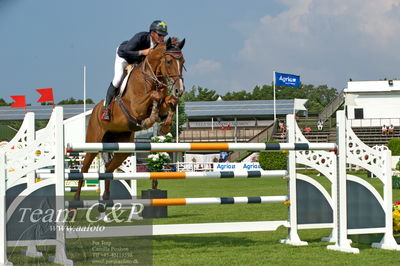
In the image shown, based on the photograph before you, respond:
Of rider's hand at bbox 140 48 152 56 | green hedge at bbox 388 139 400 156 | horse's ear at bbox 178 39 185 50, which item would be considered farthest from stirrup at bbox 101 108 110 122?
green hedge at bbox 388 139 400 156

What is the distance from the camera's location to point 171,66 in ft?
21.6

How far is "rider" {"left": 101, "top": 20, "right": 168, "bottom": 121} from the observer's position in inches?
284

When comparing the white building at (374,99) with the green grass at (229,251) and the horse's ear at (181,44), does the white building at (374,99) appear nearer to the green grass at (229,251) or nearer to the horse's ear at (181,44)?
the green grass at (229,251)

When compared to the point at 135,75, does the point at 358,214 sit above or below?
below

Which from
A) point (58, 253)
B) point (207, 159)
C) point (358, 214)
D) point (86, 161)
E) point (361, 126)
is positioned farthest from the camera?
point (361, 126)

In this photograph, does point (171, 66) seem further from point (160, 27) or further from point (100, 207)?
point (100, 207)

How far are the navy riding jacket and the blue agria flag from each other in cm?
2951

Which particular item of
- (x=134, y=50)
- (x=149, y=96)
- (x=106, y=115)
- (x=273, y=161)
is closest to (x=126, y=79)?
(x=134, y=50)

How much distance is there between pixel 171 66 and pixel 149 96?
0.51m

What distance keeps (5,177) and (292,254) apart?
8.44ft

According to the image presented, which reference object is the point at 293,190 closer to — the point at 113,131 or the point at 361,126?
the point at 113,131

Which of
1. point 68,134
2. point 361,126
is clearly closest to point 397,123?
point 361,126

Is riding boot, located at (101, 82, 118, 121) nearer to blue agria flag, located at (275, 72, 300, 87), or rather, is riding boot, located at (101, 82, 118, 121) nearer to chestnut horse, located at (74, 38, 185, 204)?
chestnut horse, located at (74, 38, 185, 204)

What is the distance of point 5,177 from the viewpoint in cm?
502
